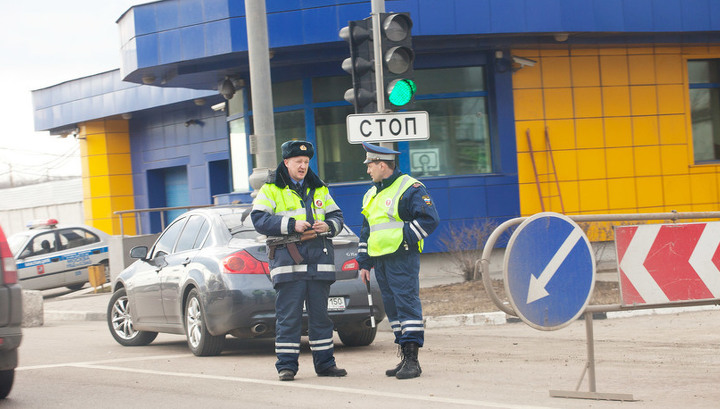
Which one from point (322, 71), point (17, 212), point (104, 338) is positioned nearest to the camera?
point (104, 338)

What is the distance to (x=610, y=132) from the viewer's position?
18.9m

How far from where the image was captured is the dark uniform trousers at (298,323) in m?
7.92

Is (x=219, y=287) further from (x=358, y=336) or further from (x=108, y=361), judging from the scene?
(x=358, y=336)

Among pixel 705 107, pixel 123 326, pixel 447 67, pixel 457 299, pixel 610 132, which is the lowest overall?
pixel 457 299

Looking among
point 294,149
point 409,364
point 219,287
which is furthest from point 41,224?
point 409,364

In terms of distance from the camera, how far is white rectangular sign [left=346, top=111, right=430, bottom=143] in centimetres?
959

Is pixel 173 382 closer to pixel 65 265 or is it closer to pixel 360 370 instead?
pixel 360 370

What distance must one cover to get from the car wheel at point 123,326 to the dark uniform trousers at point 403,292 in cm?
444

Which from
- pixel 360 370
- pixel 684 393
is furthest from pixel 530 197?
pixel 684 393

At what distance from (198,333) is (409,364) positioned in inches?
110

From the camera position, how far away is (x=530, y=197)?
18.6 m

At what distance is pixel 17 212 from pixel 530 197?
2759cm

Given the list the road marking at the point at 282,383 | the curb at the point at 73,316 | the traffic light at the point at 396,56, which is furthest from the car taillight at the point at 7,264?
the curb at the point at 73,316

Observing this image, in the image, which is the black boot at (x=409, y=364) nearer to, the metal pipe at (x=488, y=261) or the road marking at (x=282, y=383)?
the road marking at (x=282, y=383)
